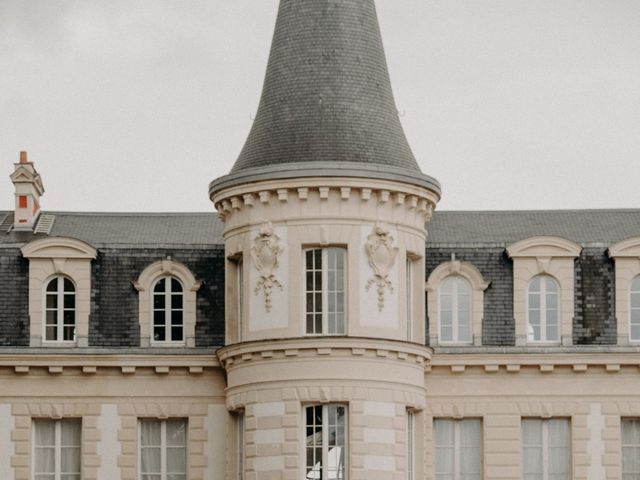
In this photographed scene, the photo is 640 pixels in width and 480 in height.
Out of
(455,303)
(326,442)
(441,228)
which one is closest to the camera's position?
(326,442)

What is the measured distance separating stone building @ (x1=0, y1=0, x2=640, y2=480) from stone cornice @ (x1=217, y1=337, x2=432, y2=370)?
0.10m

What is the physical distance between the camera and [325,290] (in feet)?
186

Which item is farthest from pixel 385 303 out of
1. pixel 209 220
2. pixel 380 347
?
pixel 209 220

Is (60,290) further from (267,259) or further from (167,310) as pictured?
(267,259)

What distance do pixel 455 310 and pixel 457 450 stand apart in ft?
12.3

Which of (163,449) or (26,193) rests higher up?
(26,193)

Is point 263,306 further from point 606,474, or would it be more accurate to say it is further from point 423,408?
point 606,474

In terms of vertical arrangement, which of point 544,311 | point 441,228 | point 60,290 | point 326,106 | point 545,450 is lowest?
point 545,450

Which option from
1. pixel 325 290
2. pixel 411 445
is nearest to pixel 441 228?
pixel 325 290

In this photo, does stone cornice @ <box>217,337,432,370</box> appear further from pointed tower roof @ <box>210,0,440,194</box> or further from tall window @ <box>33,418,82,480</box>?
tall window @ <box>33,418,82,480</box>

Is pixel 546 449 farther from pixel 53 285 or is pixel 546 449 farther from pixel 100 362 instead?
pixel 53 285

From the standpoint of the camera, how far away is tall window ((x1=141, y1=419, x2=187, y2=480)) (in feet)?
195

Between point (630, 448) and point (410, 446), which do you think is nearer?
point (410, 446)

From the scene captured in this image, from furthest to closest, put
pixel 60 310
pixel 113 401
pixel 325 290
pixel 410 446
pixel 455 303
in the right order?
pixel 455 303, pixel 60 310, pixel 113 401, pixel 410 446, pixel 325 290
